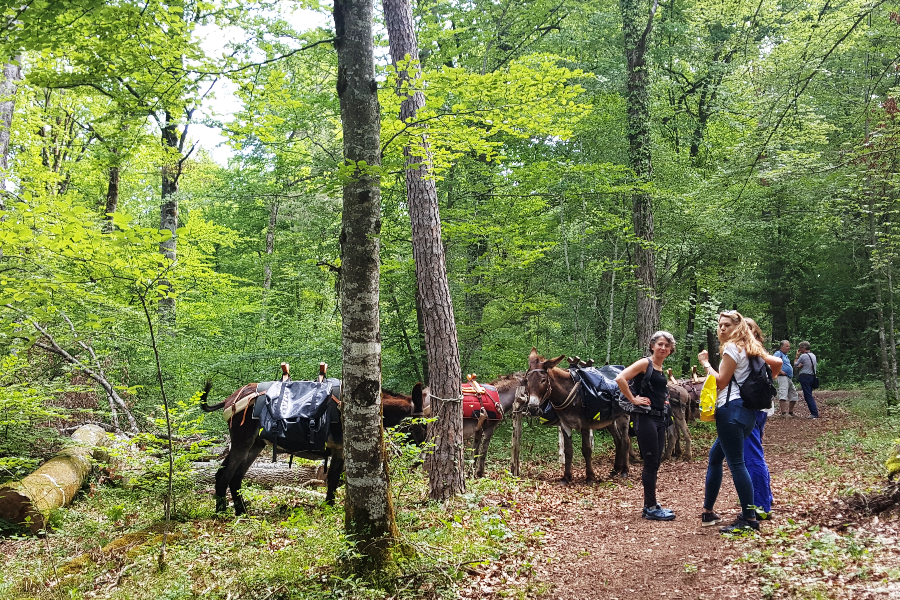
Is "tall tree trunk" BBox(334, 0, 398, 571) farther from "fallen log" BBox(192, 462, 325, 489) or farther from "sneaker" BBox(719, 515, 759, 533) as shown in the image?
"fallen log" BBox(192, 462, 325, 489)

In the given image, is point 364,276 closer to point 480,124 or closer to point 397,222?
point 480,124

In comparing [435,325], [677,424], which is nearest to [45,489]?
[435,325]

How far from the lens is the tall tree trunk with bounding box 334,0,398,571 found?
4.43m

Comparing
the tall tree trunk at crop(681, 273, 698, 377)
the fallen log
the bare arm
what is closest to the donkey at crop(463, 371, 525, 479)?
the fallen log

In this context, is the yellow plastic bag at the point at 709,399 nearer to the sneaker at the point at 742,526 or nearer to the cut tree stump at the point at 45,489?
the sneaker at the point at 742,526

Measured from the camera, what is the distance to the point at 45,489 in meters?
7.41

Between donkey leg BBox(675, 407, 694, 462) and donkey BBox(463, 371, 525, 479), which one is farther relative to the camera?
donkey leg BBox(675, 407, 694, 462)

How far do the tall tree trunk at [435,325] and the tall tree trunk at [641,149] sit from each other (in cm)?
799

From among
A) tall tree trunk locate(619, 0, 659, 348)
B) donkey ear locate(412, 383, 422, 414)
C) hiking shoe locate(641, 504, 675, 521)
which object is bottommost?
hiking shoe locate(641, 504, 675, 521)

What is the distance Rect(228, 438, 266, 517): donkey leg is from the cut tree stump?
1.70 meters

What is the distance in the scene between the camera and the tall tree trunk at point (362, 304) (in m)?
4.43

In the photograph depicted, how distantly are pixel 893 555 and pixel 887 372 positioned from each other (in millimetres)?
14188

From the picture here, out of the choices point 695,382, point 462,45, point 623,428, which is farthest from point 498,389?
point 462,45

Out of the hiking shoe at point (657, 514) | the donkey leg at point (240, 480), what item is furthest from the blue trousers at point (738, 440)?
the donkey leg at point (240, 480)
